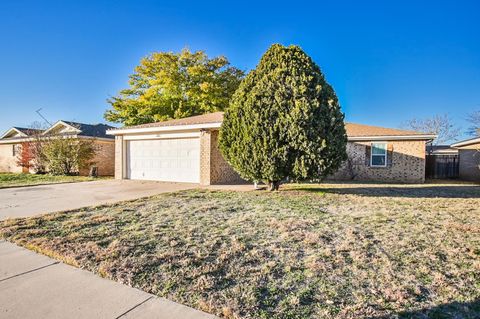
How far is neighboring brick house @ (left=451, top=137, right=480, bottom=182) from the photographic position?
16.6 m

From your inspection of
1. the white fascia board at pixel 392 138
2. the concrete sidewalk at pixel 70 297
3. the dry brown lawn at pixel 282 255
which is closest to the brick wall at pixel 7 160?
the dry brown lawn at pixel 282 255

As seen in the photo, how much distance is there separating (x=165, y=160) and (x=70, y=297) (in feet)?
35.9

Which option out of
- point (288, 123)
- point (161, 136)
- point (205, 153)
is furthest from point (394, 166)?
point (161, 136)

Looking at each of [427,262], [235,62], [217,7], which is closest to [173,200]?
[427,262]

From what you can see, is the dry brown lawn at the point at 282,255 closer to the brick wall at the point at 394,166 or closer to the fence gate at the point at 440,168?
the brick wall at the point at 394,166

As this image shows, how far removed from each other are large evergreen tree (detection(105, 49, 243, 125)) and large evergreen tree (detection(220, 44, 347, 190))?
16.2m

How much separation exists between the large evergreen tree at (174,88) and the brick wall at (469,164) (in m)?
18.2

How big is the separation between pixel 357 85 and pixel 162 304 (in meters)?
22.7

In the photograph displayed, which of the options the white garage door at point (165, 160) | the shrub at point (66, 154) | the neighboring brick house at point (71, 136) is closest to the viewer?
the white garage door at point (165, 160)

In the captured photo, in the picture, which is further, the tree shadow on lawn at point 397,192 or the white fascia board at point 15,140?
the white fascia board at point 15,140

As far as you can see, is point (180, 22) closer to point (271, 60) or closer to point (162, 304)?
point (271, 60)

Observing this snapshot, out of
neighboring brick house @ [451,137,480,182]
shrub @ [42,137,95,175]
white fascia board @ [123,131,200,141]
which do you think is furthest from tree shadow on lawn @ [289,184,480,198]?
shrub @ [42,137,95,175]

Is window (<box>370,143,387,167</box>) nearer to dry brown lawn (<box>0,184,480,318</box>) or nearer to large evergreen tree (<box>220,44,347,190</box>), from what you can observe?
large evergreen tree (<box>220,44,347,190</box>)

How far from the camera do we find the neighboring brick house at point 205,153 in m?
11.7
